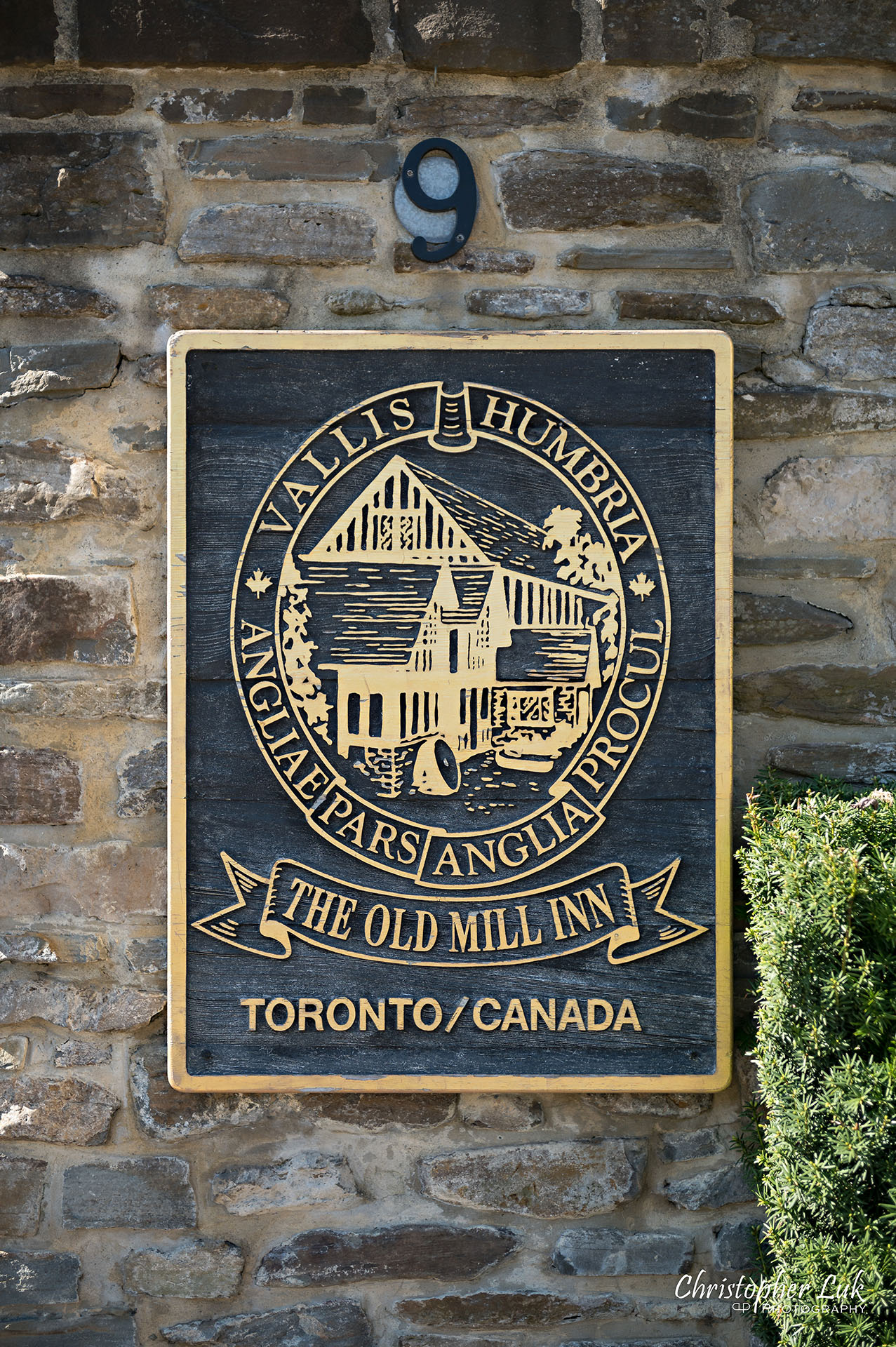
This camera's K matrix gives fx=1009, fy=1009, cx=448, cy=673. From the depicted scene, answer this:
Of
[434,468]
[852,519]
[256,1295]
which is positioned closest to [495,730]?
[434,468]

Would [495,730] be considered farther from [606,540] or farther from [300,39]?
[300,39]

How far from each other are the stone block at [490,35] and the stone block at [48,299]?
775 mm

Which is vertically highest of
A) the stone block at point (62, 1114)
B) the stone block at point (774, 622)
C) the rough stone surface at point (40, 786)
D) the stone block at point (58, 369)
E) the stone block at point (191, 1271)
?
the stone block at point (58, 369)

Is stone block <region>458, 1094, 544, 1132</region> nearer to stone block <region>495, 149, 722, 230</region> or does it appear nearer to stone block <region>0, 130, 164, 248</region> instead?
stone block <region>495, 149, 722, 230</region>

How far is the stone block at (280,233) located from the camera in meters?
2.00

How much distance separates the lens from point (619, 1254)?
196 centimetres

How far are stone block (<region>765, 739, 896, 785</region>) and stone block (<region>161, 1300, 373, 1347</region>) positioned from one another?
1356 mm

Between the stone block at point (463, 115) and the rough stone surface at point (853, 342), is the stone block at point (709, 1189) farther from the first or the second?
the stone block at point (463, 115)

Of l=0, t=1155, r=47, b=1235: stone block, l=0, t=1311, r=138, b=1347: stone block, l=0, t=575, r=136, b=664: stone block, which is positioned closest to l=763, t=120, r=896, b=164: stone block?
l=0, t=575, r=136, b=664: stone block

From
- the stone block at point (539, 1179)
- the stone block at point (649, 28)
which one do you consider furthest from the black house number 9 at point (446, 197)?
the stone block at point (539, 1179)

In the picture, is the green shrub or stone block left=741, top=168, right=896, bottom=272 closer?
the green shrub

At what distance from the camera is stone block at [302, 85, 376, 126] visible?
1998 millimetres

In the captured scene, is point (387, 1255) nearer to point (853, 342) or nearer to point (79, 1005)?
point (79, 1005)

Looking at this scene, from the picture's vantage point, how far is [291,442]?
1963 millimetres
